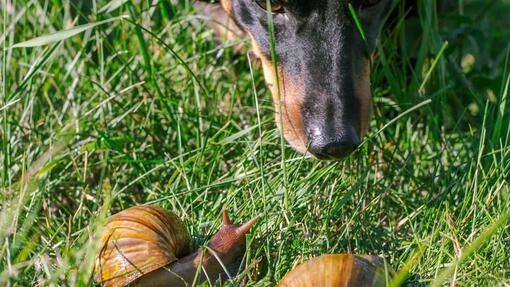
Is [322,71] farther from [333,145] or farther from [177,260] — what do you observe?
[177,260]

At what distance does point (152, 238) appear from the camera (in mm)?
1585

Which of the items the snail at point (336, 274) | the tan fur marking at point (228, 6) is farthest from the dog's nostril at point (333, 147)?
the tan fur marking at point (228, 6)

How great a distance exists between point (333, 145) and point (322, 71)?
0.84ft

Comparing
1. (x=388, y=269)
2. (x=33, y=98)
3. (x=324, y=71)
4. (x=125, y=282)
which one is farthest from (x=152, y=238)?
(x=33, y=98)

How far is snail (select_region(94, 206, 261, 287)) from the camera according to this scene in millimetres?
1568

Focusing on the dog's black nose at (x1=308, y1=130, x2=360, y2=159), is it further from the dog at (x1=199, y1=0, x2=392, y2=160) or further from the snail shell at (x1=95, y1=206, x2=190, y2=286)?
the snail shell at (x1=95, y1=206, x2=190, y2=286)

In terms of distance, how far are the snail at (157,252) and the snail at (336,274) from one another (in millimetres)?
173

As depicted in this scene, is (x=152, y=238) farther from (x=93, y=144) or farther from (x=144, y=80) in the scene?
(x=144, y=80)

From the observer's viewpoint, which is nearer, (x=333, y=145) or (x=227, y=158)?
(x=333, y=145)

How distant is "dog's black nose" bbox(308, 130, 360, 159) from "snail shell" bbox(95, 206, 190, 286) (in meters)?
0.45

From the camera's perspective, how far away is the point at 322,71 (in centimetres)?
215

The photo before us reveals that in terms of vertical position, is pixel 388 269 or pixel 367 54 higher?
pixel 367 54

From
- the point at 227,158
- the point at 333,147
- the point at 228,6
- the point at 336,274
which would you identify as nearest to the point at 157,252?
the point at 336,274

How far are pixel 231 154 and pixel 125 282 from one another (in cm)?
72
